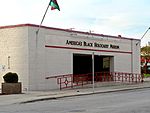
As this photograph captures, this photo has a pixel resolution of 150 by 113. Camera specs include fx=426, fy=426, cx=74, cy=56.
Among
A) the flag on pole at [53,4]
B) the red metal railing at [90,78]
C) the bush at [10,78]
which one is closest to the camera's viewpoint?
the bush at [10,78]

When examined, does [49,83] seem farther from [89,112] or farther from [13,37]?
[89,112]

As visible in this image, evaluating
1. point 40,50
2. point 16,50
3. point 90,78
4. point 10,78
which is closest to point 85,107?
point 10,78

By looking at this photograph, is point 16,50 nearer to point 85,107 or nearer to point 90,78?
point 90,78

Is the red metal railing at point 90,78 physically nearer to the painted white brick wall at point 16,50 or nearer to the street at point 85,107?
the painted white brick wall at point 16,50

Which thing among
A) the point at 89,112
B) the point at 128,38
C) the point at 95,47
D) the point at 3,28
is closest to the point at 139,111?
the point at 89,112

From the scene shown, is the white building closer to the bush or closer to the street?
the bush

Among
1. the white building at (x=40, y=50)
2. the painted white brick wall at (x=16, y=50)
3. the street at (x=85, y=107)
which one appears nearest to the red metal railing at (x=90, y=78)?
the white building at (x=40, y=50)

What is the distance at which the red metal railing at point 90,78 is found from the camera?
34094mm

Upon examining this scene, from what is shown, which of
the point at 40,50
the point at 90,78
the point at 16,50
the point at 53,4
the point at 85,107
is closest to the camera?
the point at 85,107

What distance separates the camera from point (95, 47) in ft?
125

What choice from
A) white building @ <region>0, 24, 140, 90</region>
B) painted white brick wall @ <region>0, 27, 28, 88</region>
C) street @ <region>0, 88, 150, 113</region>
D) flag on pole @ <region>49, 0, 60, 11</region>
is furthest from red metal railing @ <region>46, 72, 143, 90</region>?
street @ <region>0, 88, 150, 113</region>

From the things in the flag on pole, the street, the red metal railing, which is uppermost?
the flag on pole

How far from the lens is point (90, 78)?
38.1 metres

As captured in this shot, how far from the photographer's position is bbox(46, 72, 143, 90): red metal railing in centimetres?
3409
